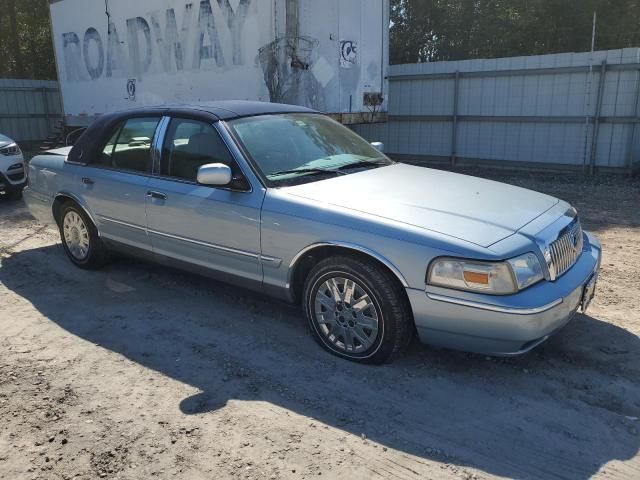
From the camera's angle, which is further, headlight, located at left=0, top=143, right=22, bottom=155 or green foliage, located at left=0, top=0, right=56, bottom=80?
green foliage, located at left=0, top=0, right=56, bottom=80

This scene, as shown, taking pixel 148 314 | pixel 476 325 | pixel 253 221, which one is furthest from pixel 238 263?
pixel 476 325

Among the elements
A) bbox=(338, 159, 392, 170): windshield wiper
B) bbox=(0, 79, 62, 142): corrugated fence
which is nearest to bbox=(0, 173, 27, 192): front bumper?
bbox=(338, 159, 392, 170): windshield wiper

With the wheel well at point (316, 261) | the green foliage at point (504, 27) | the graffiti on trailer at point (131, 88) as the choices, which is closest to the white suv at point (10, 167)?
the graffiti on trailer at point (131, 88)

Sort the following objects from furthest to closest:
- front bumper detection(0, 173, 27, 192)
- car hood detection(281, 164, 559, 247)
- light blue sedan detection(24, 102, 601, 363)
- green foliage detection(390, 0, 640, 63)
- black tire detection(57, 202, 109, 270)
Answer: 1. green foliage detection(390, 0, 640, 63)
2. front bumper detection(0, 173, 27, 192)
3. black tire detection(57, 202, 109, 270)
4. car hood detection(281, 164, 559, 247)
5. light blue sedan detection(24, 102, 601, 363)

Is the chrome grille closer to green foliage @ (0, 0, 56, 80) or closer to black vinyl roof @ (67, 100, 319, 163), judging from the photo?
black vinyl roof @ (67, 100, 319, 163)

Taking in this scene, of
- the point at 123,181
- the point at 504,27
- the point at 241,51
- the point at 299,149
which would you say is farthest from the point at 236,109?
the point at 504,27

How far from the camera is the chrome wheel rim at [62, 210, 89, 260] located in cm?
549

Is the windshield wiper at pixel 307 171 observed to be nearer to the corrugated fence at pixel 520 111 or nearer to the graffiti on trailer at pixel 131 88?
the graffiti on trailer at pixel 131 88

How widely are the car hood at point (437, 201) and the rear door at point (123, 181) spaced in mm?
1562

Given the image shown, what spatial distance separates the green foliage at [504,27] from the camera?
20.7 metres

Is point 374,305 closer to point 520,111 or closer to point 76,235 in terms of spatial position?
point 76,235

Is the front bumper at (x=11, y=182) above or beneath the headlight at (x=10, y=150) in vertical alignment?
beneath

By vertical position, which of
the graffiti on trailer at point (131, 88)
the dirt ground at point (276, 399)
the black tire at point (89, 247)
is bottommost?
the dirt ground at point (276, 399)

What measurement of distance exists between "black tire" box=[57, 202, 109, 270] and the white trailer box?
11.8ft
